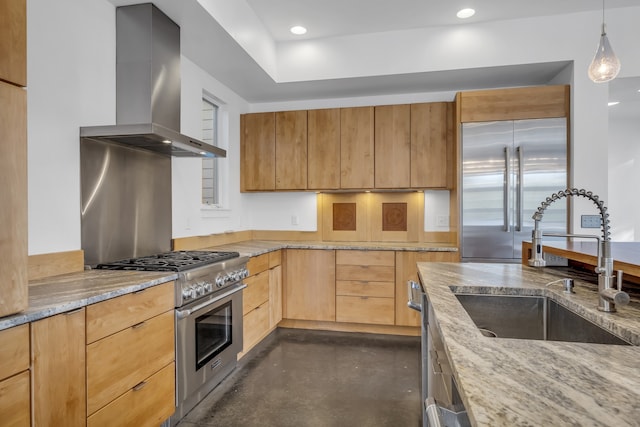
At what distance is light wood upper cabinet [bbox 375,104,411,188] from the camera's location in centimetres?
380

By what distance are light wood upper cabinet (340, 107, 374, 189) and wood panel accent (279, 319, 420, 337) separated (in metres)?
1.45

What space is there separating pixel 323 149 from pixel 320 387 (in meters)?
2.38

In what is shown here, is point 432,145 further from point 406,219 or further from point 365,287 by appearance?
point 365,287

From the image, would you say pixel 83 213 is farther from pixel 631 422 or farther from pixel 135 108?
pixel 631 422

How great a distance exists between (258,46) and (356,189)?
1.70 metres

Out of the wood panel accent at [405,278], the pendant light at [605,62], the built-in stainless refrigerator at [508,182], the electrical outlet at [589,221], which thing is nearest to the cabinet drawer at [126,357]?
the wood panel accent at [405,278]

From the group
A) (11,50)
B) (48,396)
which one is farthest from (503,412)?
(11,50)

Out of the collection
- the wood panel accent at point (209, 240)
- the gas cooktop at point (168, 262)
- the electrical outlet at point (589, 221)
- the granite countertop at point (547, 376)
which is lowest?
the gas cooktop at point (168, 262)

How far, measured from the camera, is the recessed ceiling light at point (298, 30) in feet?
11.1

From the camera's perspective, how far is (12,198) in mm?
1231

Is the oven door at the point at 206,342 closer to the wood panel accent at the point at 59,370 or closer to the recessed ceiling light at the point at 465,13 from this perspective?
the wood panel accent at the point at 59,370

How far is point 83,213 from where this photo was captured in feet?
6.99

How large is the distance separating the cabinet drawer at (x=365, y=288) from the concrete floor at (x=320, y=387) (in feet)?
1.41

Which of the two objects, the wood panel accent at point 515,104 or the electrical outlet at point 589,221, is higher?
the wood panel accent at point 515,104
